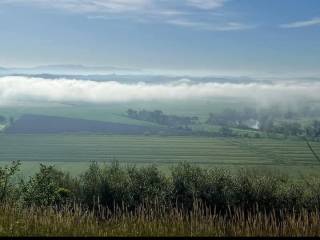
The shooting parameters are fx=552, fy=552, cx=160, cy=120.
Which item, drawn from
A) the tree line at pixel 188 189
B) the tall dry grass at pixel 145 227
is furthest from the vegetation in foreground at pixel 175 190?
the tall dry grass at pixel 145 227

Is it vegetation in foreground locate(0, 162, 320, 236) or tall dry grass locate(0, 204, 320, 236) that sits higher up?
tall dry grass locate(0, 204, 320, 236)

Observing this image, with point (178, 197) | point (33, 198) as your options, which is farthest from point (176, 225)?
point (178, 197)

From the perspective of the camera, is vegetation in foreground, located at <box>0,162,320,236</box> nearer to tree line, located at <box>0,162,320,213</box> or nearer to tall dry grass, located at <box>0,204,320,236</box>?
tree line, located at <box>0,162,320,213</box>

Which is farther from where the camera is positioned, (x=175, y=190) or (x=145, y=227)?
(x=175, y=190)

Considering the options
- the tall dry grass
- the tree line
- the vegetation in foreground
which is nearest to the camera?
the tall dry grass

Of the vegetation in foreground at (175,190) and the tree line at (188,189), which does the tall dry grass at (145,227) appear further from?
the tree line at (188,189)

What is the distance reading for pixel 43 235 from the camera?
18.3 metres

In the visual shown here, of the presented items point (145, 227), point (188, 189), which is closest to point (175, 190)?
point (188, 189)

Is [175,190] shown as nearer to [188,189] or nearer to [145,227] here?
[188,189]

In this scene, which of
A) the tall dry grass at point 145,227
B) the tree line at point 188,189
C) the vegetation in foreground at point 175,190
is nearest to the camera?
the tall dry grass at point 145,227

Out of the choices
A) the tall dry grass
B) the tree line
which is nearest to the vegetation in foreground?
the tree line

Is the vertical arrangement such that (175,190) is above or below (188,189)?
below

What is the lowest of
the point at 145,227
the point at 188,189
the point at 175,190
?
the point at 175,190

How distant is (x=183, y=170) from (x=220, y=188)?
548cm
